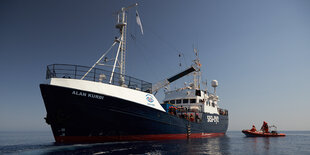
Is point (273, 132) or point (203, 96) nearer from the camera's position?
point (203, 96)

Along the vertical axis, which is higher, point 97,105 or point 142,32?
point 142,32

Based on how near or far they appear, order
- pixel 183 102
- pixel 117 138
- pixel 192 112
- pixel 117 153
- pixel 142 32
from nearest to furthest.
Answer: pixel 117 153 → pixel 117 138 → pixel 142 32 → pixel 192 112 → pixel 183 102

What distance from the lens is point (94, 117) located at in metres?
12.6

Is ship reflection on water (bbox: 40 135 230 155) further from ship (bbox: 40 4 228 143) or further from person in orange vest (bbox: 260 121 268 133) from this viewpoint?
person in orange vest (bbox: 260 121 268 133)

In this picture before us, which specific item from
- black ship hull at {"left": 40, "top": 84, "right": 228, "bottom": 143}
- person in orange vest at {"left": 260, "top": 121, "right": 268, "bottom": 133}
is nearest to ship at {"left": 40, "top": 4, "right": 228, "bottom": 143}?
black ship hull at {"left": 40, "top": 84, "right": 228, "bottom": 143}

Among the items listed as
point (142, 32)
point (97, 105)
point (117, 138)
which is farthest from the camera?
point (142, 32)

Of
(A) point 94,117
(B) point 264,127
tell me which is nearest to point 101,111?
(A) point 94,117

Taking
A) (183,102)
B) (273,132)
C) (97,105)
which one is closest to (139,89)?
(97,105)

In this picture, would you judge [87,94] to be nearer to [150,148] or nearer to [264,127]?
[150,148]

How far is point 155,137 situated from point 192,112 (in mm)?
8163

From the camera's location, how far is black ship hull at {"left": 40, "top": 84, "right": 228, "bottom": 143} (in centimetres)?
1196

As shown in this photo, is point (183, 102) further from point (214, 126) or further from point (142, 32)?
point (142, 32)

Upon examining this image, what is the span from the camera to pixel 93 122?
1269cm

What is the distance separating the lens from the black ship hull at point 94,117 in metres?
12.0
